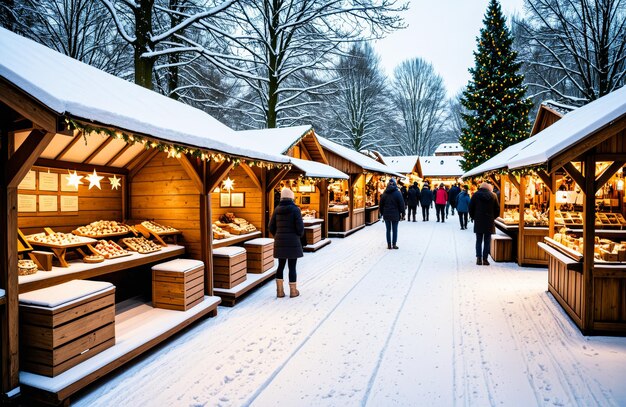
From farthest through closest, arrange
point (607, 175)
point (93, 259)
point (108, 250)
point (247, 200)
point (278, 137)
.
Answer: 1. point (278, 137)
2. point (247, 200)
3. point (108, 250)
4. point (607, 175)
5. point (93, 259)

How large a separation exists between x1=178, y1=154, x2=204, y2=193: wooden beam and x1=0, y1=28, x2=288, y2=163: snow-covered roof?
46cm

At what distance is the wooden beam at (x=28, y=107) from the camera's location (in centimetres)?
282

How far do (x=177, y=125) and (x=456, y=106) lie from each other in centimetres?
5172

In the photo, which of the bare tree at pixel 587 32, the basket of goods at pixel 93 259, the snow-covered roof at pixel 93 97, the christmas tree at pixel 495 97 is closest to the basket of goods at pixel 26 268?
the basket of goods at pixel 93 259

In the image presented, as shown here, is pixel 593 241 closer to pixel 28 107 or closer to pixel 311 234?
pixel 28 107

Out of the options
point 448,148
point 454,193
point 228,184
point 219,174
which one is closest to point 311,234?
point 228,184

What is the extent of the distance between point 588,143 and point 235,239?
5857mm

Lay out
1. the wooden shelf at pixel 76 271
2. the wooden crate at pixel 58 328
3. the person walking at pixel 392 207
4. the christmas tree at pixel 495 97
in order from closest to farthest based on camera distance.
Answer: the wooden crate at pixel 58 328
the wooden shelf at pixel 76 271
the person walking at pixel 392 207
the christmas tree at pixel 495 97

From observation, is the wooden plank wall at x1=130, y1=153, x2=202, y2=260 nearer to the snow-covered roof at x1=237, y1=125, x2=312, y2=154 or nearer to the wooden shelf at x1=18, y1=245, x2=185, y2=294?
the wooden shelf at x1=18, y1=245, x2=185, y2=294

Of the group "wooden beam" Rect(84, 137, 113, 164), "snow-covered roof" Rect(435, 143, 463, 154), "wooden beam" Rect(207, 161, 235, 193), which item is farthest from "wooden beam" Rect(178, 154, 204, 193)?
"snow-covered roof" Rect(435, 143, 463, 154)

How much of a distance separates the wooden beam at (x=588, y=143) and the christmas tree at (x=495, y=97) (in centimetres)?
1541

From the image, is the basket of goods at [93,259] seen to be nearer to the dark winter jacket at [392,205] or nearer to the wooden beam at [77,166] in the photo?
the wooden beam at [77,166]

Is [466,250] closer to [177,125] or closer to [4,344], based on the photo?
[177,125]

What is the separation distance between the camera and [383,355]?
4.11 metres
